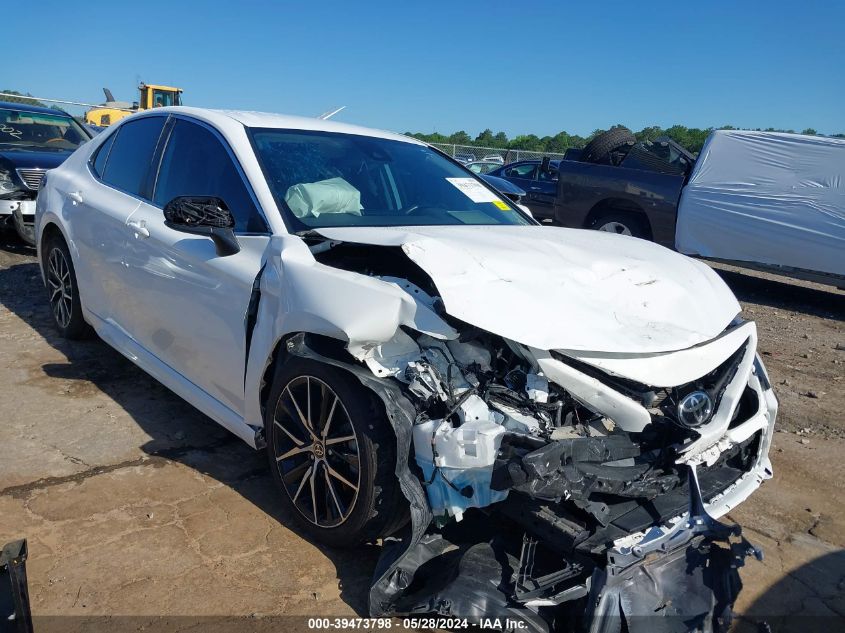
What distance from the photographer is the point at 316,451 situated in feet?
9.47

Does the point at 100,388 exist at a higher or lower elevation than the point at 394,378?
lower

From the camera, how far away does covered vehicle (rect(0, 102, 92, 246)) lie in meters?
8.11

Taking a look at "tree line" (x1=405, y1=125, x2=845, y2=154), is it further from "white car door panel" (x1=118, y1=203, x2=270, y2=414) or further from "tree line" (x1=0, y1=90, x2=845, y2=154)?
"white car door panel" (x1=118, y1=203, x2=270, y2=414)

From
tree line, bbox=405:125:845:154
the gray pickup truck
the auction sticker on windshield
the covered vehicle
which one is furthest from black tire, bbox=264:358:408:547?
tree line, bbox=405:125:845:154

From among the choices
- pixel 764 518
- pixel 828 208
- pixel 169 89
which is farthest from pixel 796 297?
pixel 169 89

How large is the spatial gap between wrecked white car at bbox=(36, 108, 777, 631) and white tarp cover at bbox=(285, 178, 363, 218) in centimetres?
1

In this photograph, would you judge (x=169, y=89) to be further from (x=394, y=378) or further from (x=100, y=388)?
(x=394, y=378)

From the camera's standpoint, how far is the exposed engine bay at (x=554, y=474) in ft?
7.56

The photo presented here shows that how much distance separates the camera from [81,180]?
4859mm

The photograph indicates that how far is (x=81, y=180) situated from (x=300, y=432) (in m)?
2.93

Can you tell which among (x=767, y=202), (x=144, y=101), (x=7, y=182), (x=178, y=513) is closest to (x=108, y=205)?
(x=178, y=513)

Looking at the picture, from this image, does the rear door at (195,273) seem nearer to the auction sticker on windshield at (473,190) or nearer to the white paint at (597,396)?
the auction sticker on windshield at (473,190)

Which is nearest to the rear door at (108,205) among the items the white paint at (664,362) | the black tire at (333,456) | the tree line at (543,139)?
the black tire at (333,456)

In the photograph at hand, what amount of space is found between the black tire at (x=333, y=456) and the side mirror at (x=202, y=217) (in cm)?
66
